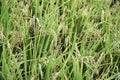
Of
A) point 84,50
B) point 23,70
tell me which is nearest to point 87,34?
point 84,50

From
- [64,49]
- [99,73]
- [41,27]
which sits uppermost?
[41,27]

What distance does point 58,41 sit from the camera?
4.77 feet

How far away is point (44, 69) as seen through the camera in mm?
1272

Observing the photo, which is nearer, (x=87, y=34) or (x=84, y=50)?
(x=84, y=50)

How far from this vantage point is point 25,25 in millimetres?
1426

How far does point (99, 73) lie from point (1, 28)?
543mm

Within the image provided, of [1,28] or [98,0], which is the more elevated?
[98,0]

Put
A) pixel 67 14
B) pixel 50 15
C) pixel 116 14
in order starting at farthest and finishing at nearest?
pixel 116 14 → pixel 67 14 → pixel 50 15

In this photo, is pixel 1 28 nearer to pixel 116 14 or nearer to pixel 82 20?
pixel 82 20

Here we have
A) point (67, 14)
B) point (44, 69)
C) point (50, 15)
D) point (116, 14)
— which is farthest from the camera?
point (116, 14)

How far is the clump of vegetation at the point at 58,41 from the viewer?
1.22m

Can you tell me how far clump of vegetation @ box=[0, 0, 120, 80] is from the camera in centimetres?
122

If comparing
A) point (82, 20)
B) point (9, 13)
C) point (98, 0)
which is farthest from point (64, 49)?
point (98, 0)

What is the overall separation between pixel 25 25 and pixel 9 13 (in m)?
0.20
